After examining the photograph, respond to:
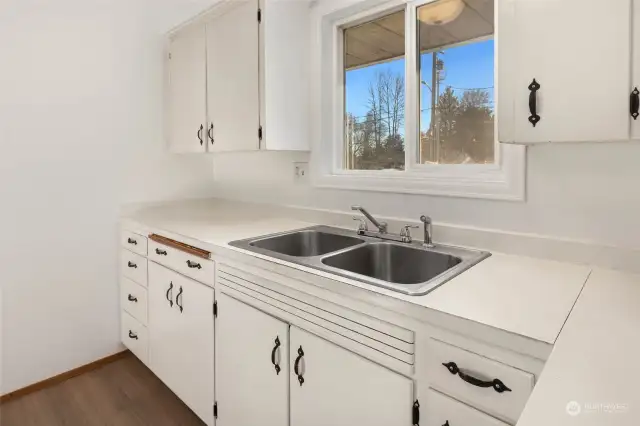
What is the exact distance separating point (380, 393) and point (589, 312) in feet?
1.87

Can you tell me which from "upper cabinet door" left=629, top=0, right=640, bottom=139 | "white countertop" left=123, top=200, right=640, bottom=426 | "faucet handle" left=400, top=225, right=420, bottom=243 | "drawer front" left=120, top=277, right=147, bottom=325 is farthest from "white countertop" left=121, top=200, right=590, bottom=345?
"drawer front" left=120, top=277, right=147, bottom=325

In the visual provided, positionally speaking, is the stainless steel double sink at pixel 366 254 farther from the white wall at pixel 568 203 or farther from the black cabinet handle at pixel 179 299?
the black cabinet handle at pixel 179 299

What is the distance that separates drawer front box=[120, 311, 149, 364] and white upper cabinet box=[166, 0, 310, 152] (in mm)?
Answer: 1144

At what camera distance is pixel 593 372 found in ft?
2.15

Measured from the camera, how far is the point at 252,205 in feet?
9.07

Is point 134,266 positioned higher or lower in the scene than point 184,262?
lower

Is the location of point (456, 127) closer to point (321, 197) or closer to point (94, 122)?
point (321, 197)

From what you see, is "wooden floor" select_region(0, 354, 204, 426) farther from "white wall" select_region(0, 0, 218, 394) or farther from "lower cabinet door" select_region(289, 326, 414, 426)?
"lower cabinet door" select_region(289, 326, 414, 426)

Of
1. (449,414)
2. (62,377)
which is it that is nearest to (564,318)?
(449,414)

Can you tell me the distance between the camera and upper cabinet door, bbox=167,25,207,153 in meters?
2.36

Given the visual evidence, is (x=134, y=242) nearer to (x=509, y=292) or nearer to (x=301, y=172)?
(x=301, y=172)

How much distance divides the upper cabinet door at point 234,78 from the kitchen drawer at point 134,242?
2.24 feet

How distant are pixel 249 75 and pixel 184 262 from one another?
101cm

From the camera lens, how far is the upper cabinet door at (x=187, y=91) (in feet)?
7.74
